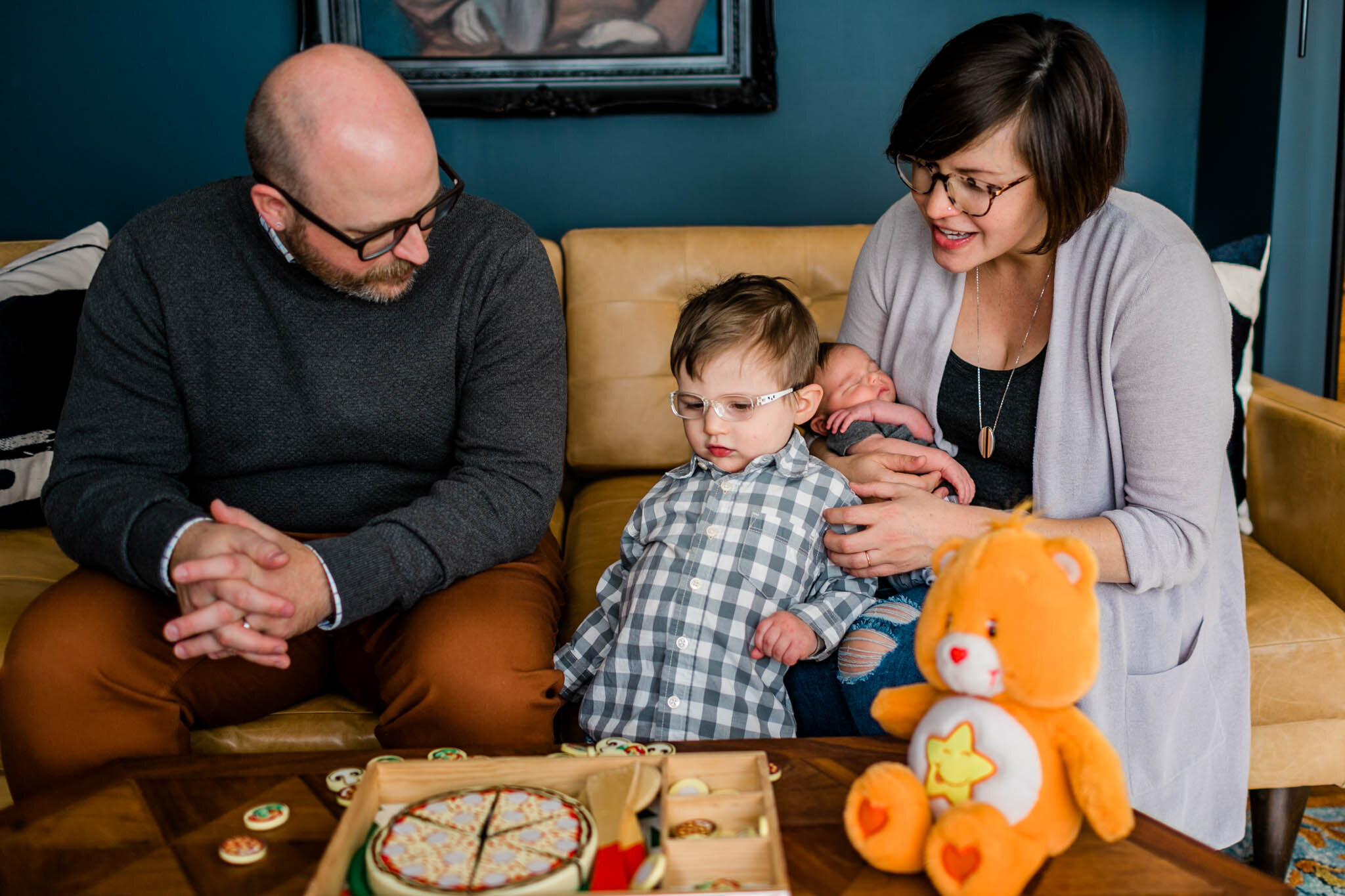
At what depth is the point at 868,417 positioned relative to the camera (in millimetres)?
1633

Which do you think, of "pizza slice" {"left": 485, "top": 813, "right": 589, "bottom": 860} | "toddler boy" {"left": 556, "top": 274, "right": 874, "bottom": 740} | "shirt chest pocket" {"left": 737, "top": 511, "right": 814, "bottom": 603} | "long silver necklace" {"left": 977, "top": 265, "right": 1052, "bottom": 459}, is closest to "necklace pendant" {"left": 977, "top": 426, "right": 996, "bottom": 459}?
"long silver necklace" {"left": 977, "top": 265, "right": 1052, "bottom": 459}

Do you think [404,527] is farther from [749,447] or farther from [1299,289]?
[1299,289]

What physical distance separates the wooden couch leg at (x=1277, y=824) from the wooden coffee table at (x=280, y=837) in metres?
0.92

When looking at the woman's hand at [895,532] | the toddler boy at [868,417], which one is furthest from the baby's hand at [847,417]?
the woman's hand at [895,532]

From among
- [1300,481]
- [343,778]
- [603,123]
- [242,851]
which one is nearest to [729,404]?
[343,778]

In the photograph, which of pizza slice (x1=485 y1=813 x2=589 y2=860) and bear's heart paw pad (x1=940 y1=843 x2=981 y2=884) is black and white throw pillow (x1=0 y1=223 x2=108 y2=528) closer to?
pizza slice (x1=485 y1=813 x2=589 y2=860)

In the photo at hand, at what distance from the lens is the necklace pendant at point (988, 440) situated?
5.10ft

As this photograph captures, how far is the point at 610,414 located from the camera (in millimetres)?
2154

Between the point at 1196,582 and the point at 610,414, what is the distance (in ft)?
3.83

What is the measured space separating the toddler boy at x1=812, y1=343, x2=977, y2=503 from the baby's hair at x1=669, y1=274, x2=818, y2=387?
137mm

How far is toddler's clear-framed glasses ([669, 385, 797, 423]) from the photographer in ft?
4.72

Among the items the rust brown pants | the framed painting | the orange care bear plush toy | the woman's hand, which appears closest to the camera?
the orange care bear plush toy

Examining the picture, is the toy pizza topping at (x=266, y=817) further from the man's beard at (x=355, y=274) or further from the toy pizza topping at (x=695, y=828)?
the man's beard at (x=355, y=274)

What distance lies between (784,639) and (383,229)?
77 cm
